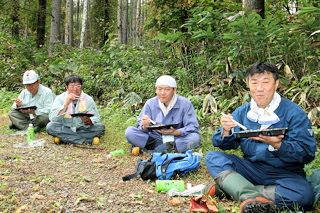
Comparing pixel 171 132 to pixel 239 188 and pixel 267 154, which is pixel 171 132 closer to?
pixel 267 154

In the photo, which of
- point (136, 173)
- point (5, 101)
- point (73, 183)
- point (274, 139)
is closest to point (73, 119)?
point (73, 183)

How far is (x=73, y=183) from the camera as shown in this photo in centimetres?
325

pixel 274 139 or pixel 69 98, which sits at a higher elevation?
pixel 69 98

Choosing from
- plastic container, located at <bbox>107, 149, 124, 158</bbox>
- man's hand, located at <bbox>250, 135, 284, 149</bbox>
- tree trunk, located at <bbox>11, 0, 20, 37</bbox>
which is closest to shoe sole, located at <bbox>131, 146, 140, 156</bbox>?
plastic container, located at <bbox>107, 149, 124, 158</bbox>

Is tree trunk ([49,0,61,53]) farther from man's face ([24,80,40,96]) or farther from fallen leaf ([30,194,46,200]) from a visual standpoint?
fallen leaf ([30,194,46,200])

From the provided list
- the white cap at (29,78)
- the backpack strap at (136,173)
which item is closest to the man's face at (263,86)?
the backpack strap at (136,173)

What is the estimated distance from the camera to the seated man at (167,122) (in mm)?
4469

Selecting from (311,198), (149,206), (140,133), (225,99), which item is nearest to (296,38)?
(225,99)

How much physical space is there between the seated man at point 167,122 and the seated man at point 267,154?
136cm

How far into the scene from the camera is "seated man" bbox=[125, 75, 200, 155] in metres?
4.47

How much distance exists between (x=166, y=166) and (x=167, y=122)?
4.31 feet

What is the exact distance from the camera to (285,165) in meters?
2.84

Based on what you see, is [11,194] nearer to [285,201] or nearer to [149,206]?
[149,206]

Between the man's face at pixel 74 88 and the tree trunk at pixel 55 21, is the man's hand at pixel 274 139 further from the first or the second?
the tree trunk at pixel 55 21
